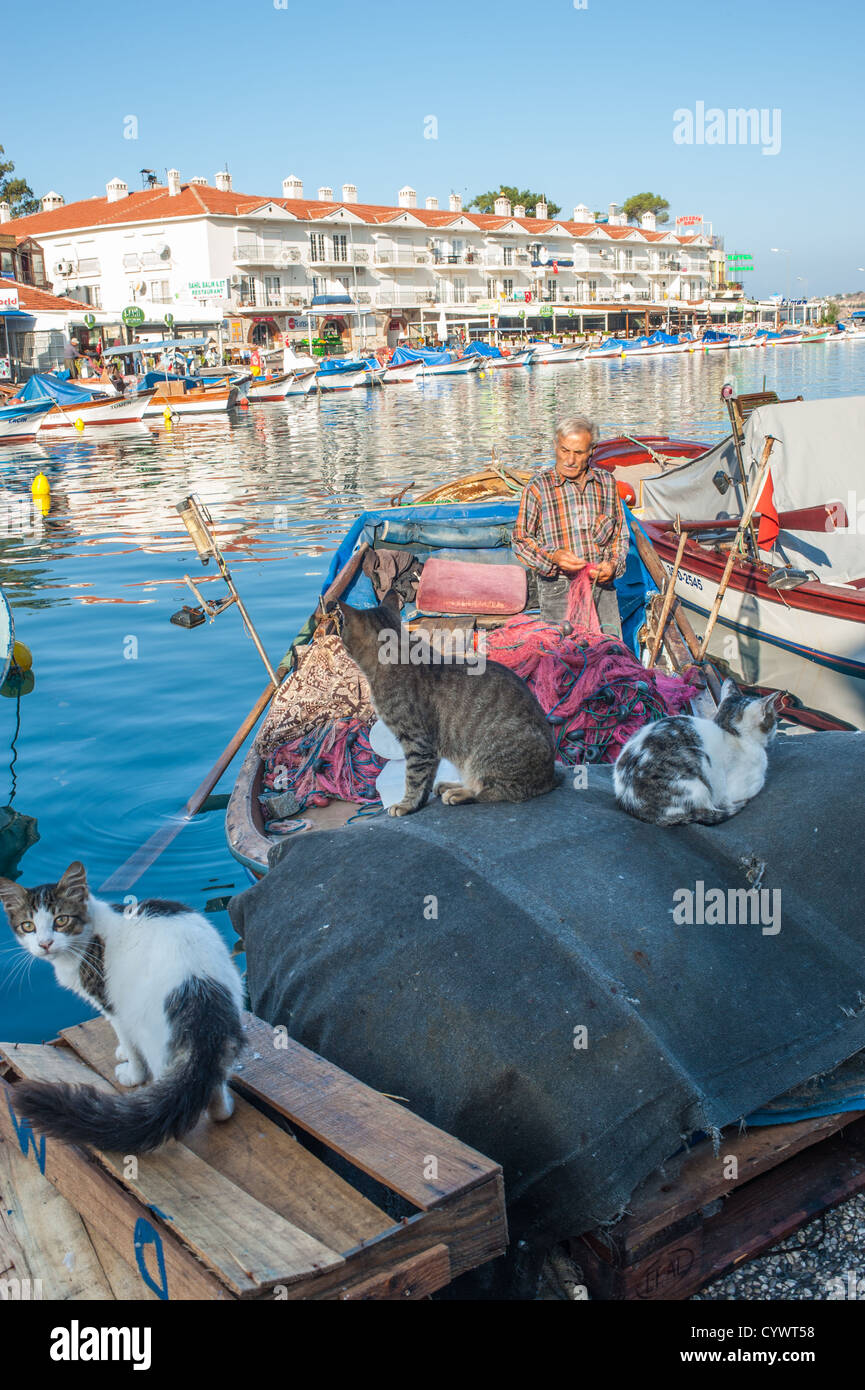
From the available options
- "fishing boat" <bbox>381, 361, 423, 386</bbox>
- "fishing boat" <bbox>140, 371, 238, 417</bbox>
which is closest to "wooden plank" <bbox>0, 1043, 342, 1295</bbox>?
"fishing boat" <bbox>140, 371, 238, 417</bbox>

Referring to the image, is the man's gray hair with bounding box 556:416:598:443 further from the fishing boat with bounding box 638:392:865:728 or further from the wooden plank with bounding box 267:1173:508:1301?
the wooden plank with bounding box 267:1173:508:1301

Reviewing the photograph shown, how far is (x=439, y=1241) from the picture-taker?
2.71 metres

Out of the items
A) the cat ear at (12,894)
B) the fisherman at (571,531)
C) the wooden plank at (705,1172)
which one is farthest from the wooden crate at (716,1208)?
the fisherman at (571,531)

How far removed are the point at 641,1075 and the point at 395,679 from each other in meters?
2.17

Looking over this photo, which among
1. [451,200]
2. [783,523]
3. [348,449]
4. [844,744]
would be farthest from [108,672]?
[451,200]

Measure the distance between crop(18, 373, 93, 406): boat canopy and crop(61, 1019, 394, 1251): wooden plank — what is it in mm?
38993

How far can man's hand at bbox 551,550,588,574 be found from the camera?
7.07 metres

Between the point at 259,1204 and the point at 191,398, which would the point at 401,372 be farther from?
the point at 259,1204

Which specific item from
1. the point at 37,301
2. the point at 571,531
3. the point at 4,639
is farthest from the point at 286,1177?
the point at 37,301

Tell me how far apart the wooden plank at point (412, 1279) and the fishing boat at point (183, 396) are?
40876 mm

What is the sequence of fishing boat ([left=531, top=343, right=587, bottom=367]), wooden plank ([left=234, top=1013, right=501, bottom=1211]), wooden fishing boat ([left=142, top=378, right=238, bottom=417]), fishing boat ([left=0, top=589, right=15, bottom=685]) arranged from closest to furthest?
1. wooden plank ([left=234, top=1013, right=501, bottom=1211])
2. fishing boat ([left=0, top=589, right=15, bottom=685])
3. wooden fishing boat ([left=142, top=378, right=238, bottom=417])
4. fishing boat ([left=531, top=343, right=587, bottom=367])

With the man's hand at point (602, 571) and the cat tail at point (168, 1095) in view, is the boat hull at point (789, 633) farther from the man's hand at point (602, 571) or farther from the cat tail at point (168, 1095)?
the cat tail at point (168, 1095)

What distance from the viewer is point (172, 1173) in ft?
9.67

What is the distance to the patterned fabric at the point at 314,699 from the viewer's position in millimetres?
7207
